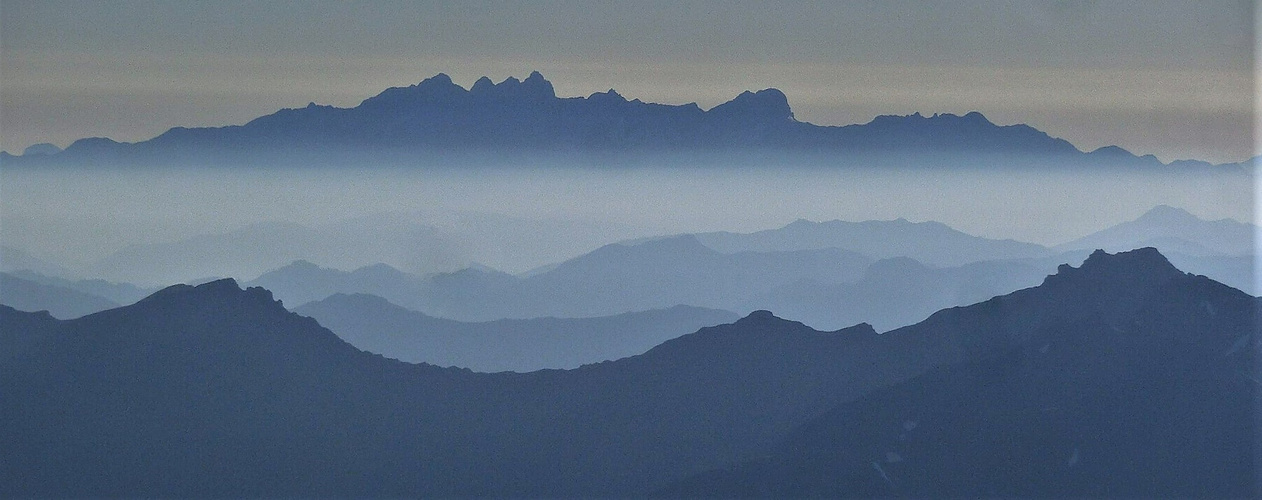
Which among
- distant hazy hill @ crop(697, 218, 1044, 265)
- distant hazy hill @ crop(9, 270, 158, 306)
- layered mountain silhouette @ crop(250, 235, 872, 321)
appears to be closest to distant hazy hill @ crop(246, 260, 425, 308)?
layered mountain silhouette @ crop(250, 235, 872, 321)

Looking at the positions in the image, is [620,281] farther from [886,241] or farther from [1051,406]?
[1051,406]

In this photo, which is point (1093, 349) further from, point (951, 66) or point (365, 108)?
point (365, 108)

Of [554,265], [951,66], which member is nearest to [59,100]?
[554,265]

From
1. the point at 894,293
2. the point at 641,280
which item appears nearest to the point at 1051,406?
the point at 894,293

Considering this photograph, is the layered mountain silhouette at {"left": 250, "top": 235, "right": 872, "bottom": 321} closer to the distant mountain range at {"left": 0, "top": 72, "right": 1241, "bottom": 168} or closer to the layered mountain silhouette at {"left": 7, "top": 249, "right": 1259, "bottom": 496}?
the layered mountain silhouette at {"left": 7, "top": 249, "right": 1259, "bottom": 496}

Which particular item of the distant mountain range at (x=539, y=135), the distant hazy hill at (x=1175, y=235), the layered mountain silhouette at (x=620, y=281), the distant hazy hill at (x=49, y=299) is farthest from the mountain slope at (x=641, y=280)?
the distant hazy hill at (x=49, y=299)
